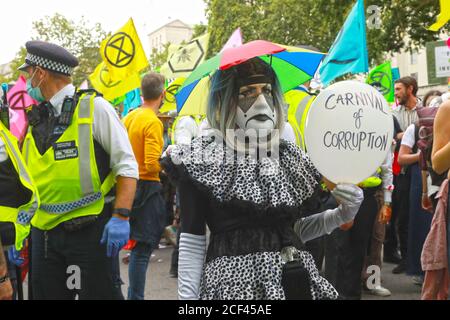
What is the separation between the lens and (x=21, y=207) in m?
3.11

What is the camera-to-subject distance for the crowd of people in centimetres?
231

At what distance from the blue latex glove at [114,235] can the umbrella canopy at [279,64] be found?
787 millimetres

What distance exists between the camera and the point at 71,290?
340cm

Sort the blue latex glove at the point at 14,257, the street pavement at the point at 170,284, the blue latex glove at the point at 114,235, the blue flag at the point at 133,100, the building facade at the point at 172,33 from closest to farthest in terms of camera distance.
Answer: the blue latex glove at the point at 114,235 < the blue latex glove at the point at 14,257 < the street pavement at the point at 170,284 < the blue flag at the point at 133,100 < the building facade at the point at 172,33

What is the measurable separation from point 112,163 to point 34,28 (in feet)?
119

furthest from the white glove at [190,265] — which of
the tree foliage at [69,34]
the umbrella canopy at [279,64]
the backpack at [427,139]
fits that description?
the tree foliage at [69,34]

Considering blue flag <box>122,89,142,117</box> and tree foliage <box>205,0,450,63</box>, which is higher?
tree foliage <box>205,0,450,63</box>

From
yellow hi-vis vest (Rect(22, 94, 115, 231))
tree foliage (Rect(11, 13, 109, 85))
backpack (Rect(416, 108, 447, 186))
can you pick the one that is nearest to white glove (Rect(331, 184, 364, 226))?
yellow hi-vis vest (Rect(22, 94, 115, 231))

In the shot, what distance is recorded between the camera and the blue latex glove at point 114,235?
3320mm

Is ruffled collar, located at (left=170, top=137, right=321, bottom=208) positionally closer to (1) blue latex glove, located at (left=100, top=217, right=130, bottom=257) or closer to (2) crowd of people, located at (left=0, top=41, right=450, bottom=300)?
(2) crowd of people, located at (left=0, top=41, right=450, bottom=300)

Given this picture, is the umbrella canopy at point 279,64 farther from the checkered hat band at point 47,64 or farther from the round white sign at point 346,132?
the checkered hat band at point 47,64

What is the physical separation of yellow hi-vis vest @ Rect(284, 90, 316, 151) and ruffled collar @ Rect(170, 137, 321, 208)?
72.8 inches

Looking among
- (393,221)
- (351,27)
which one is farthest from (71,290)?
(393,221)

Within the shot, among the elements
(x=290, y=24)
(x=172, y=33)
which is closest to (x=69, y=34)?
(x=290, y=24)
